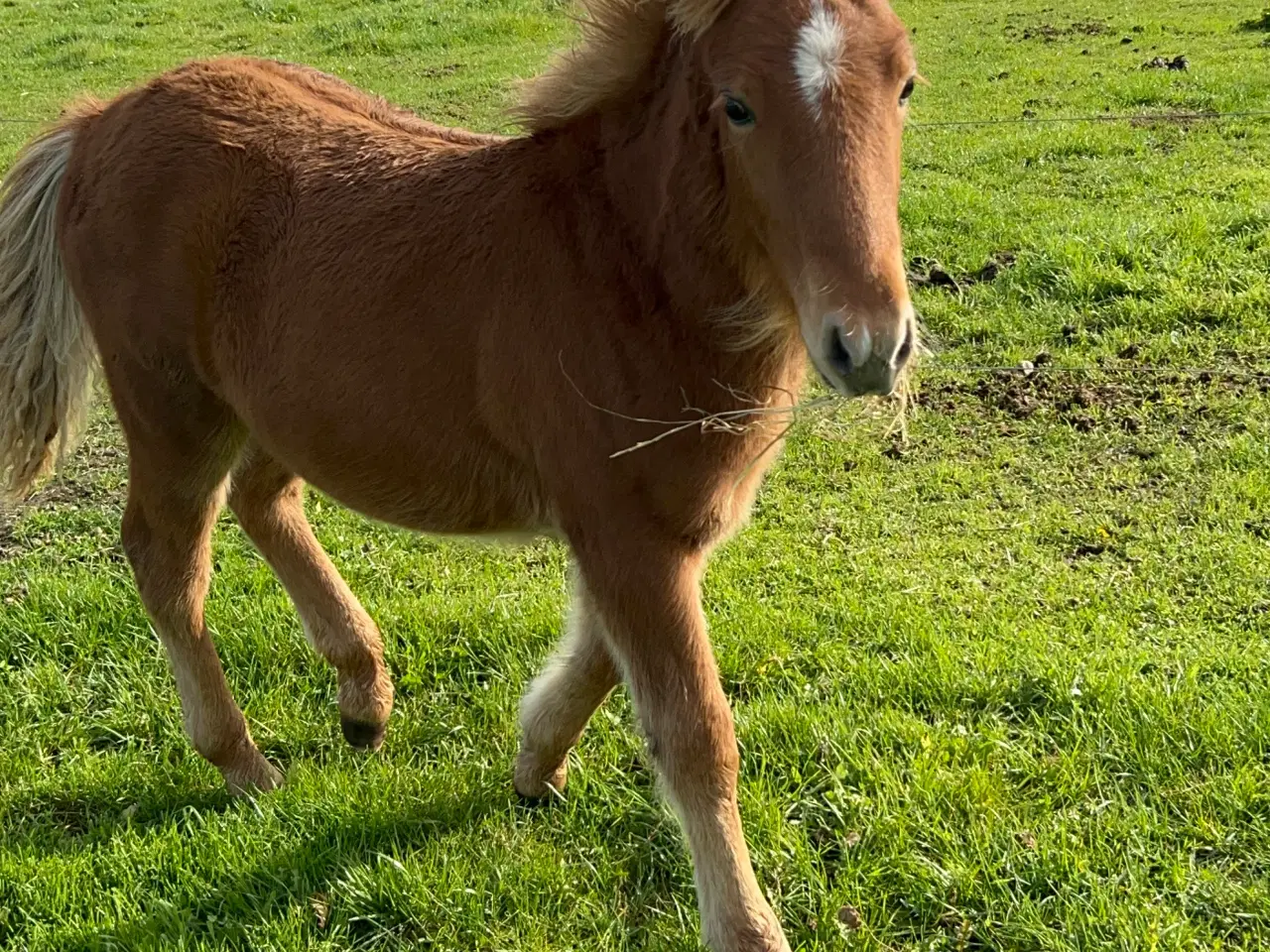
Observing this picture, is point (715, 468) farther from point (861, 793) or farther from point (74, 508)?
point (74, 508)

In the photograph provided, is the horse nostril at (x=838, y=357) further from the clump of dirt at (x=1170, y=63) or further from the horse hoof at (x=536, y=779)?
the clump of dirt at (x=1170, y=63)

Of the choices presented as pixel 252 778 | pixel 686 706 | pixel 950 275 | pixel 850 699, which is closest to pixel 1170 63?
pixel 950 275

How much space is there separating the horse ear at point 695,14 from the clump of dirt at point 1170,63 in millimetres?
9412

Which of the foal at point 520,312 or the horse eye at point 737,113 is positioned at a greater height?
the horse eye at point 737,113

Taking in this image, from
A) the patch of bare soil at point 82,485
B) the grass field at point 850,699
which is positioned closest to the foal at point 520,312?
the grass field at point 850,699

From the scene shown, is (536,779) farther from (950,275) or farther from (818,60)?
(950,275)

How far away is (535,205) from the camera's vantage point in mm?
2406

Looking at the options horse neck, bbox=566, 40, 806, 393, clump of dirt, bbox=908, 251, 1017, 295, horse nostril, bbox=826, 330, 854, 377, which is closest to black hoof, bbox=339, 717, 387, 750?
horse neck, bbox=566, 40, 806, 393

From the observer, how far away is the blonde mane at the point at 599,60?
2227 millimetres

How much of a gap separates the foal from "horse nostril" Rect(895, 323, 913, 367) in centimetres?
4

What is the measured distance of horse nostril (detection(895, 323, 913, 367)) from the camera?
177cm

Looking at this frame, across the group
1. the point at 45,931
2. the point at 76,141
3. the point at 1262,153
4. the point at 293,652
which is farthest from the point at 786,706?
the point at 1262,153

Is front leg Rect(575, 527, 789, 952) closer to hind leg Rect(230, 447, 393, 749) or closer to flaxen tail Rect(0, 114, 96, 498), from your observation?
hind leg Rect(230, 447, 393, 749)

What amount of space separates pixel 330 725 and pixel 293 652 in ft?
1.17
